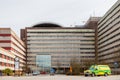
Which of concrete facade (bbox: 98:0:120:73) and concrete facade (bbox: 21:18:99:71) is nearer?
concrete facade (bbox: 98:0:120:73)

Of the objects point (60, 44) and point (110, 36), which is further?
point (60, 44)

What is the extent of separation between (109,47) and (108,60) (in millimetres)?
6279

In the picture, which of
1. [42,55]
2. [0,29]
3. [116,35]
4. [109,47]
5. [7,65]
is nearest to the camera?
[7,65]

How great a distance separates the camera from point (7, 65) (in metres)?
101

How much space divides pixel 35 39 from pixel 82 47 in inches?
1026

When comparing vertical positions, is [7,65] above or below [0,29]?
below

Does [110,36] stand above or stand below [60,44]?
above

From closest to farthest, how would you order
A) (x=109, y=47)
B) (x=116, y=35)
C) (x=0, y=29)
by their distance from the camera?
1. (x=0, y=29)
2. (x=116, y=35)
3. (x=109, y=47)

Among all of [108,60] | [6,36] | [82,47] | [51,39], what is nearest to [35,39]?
[51,39]

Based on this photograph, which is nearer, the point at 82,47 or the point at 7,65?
the point at 7,65

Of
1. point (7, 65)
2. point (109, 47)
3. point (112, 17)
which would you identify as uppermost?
point (112, 17)

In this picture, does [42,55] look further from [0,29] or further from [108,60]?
[0,29]

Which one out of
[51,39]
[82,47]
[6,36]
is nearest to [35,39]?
[51,39]

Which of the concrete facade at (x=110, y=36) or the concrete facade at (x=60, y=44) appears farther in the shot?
the concrete facade at (x=60, y=44)
